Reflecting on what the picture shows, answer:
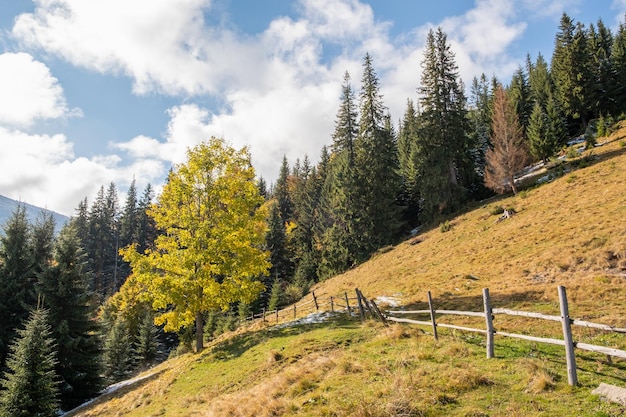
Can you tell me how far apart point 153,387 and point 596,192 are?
32979 millimetres

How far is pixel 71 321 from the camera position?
84.9 feet

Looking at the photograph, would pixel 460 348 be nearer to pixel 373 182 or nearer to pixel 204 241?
pixel 204 241

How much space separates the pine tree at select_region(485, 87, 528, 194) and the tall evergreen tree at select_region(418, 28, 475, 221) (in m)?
4.00

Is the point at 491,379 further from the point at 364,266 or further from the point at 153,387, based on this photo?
the point at 364,266

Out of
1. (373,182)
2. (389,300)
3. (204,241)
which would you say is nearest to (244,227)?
(204,241)

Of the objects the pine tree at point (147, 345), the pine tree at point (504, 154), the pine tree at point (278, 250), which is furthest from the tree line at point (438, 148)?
the pine tree at point (147, 345)

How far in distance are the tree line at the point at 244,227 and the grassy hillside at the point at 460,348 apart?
4720 millimetres

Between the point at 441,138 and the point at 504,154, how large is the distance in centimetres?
795

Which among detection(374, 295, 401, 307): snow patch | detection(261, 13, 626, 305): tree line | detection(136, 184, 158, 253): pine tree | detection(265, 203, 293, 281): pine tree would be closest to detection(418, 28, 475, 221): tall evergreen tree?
detection(261, 13, 626, 305): tree line

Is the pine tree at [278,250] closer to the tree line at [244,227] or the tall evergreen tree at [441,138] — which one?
the tree line at [244,227]

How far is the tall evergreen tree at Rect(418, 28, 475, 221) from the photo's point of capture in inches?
1693

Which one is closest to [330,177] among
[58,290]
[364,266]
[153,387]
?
[364,266]

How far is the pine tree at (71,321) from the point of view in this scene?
24078 mm

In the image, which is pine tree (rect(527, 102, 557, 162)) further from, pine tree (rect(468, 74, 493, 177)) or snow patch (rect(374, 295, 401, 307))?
snow patch (rect(374, 295, 401, 307))
